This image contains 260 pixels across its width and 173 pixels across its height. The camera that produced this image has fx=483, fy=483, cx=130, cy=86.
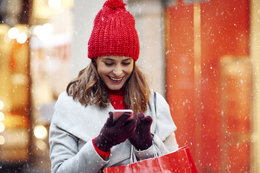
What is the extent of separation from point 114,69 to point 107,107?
0.23 m

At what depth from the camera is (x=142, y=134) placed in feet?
8.34

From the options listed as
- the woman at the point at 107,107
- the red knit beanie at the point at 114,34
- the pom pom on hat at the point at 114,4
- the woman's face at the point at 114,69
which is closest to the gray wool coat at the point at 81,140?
the woman at the point at 107,107

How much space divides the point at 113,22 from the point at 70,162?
0.85 m

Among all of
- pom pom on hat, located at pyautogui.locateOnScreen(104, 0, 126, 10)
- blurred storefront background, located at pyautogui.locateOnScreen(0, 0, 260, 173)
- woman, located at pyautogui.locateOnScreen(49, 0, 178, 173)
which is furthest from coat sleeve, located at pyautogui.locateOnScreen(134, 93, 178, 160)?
blurred storefront background, located at pyautogui.locateOnScreen(0, 0, 260, 173)

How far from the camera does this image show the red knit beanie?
275 cm

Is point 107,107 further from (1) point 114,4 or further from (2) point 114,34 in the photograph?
(1) point 114,4

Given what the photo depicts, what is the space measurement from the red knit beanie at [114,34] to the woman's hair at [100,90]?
0.39ft

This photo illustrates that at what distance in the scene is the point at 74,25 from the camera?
8164 millimetres

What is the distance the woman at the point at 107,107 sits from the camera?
254cm

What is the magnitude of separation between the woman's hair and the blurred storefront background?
366 cm

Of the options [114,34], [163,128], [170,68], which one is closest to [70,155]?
[163,128]

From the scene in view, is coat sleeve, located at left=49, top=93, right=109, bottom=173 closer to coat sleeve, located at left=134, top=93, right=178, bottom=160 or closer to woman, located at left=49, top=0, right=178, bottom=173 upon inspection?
woman, located at left=49, top=0, right=178, bottom=173

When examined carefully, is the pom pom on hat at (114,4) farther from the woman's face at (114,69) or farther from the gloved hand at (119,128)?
the gloved hand at (119,128)

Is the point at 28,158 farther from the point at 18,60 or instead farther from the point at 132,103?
the point at 132,103
